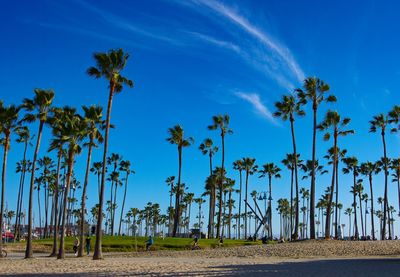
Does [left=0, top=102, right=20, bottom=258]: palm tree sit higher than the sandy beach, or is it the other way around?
[left=0, top=102, right=20, bottom=258]: palm tree

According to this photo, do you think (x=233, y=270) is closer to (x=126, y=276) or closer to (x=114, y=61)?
(x=126, y=276)

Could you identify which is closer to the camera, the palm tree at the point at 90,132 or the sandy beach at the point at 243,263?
the sandy beach at the point at 243,263

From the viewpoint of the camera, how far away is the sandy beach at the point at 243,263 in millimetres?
23016

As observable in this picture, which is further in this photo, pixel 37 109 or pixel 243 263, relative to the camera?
pixel 37 109

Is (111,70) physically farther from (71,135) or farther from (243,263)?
(243,263)

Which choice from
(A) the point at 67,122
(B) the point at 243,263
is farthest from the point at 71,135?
(B) the point at 243,263

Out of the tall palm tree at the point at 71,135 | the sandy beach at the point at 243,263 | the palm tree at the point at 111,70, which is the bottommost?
the sandy beach at the point at 243,263

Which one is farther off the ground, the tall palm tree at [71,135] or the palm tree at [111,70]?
the palm tree at [111,70]

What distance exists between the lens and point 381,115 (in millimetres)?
61312

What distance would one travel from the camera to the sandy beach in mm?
23016

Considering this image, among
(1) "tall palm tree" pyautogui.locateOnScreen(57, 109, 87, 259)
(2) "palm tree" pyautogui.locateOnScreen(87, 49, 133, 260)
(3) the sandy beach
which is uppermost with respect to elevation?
(2) "palm tree" pyautogui.locateOnScreen(87, 49, 133, 260)

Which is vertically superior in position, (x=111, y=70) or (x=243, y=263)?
(x=111, y=70)

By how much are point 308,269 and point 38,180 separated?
8671cm

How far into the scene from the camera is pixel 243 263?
29.4 metres
